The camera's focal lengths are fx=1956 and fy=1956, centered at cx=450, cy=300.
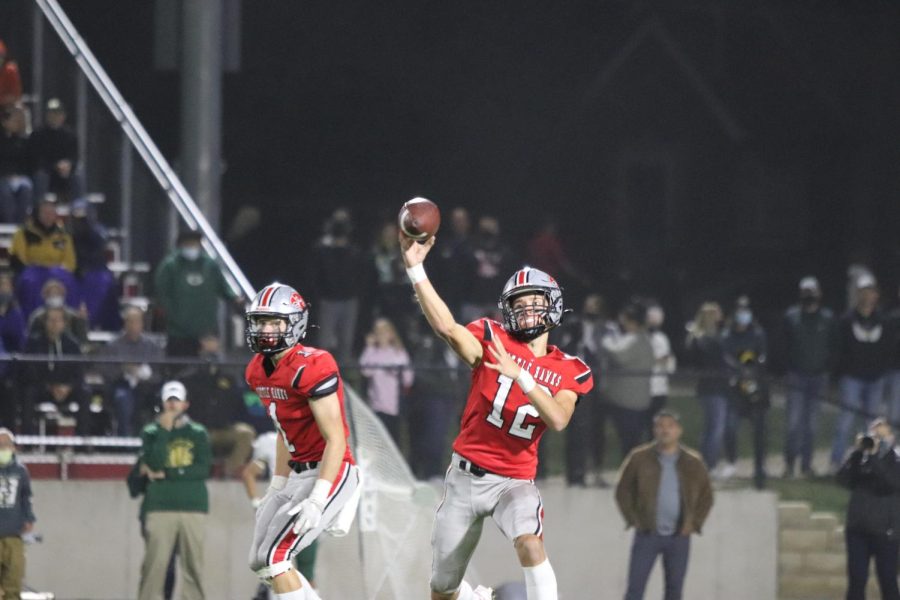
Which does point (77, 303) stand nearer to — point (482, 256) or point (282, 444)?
point (482, 256)

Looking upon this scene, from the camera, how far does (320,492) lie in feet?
33.9

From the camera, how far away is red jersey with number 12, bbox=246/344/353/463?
10453 millimetres

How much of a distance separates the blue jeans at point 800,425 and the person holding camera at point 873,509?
4.57 feet

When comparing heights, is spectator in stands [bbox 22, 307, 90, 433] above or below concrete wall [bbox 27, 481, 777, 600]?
above

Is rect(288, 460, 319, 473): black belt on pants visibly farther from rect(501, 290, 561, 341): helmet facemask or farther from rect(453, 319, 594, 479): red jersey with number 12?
rect(501, 290, 561, 341): helmet facemask

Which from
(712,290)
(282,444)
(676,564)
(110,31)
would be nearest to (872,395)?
(676,564)

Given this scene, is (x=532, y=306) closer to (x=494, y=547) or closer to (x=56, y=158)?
(x=494, y=547)

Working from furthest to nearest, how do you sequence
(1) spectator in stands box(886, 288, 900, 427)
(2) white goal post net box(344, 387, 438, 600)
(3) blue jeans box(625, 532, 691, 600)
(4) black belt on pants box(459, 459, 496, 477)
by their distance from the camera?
(1) spectator in stands box(886, 288, 900, 427) → (3) blue jeans box(625, 532, 691, 600) → (2) white goal post net box(344, 387, 438, 600) → (4) black belt on pants box(459, 459, 496, 477)

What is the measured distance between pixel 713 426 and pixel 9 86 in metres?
7.20

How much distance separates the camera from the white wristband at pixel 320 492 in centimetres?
1032

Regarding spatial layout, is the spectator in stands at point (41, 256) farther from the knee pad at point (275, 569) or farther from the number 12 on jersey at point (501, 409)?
the number 12 on jersey at point (501, 409)

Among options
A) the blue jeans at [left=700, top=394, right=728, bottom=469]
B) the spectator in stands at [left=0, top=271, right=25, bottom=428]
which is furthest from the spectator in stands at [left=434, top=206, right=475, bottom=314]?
the spectator in stands at [left=0, top=271, right=25, bottom=428]

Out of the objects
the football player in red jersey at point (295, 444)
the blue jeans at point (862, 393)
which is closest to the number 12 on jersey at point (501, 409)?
the football player in red jersey at point (295, 444)

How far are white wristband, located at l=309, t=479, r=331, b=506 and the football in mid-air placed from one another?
1441 millimetres
